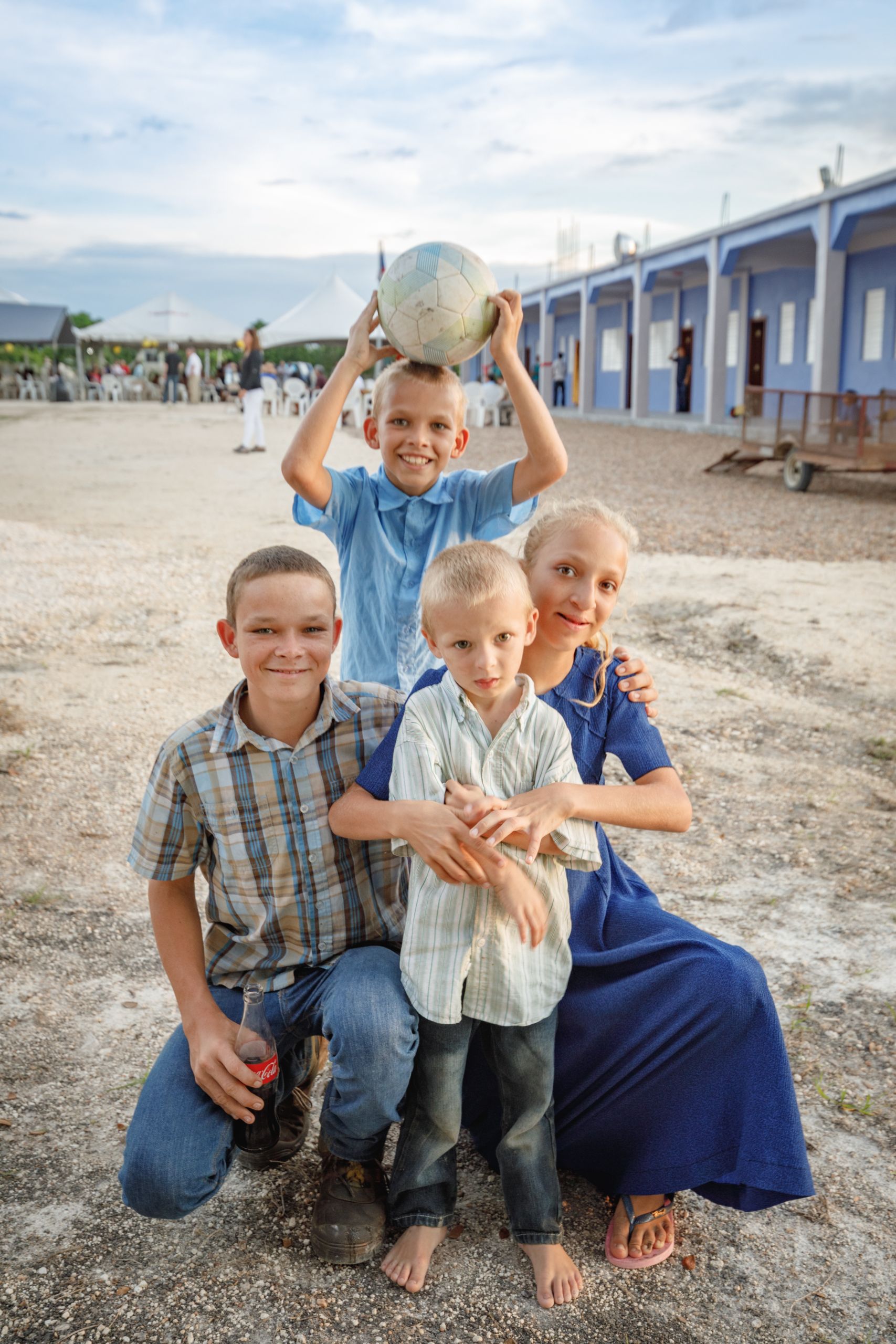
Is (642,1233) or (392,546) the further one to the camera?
(392,546)

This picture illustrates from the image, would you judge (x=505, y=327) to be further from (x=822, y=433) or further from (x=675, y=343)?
(x=675, y=343)

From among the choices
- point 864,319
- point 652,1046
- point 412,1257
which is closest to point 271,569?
point 652,1046

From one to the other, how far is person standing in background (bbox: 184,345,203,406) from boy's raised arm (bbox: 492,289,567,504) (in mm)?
33015

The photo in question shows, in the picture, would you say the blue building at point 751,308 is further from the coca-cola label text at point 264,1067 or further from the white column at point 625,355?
the coca-cola label text at point 264,1067

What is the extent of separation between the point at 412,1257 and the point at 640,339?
25.3 metres

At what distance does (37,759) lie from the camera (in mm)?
4758

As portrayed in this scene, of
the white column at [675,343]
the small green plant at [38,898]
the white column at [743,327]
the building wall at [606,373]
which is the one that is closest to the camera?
the small green plant at [38,898]

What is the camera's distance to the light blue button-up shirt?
9.68ft

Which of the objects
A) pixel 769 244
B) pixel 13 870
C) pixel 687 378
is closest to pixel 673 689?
pixel 13 870

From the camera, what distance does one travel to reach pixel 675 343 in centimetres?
2783

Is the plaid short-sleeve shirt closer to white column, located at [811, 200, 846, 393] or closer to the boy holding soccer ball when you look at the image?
the boy holding soccer ball

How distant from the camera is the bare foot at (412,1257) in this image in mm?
2031

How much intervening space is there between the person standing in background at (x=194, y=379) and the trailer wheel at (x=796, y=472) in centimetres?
2433

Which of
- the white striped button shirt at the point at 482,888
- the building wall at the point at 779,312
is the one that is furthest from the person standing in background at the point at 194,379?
the white striped button shirt at the point at 482,888
